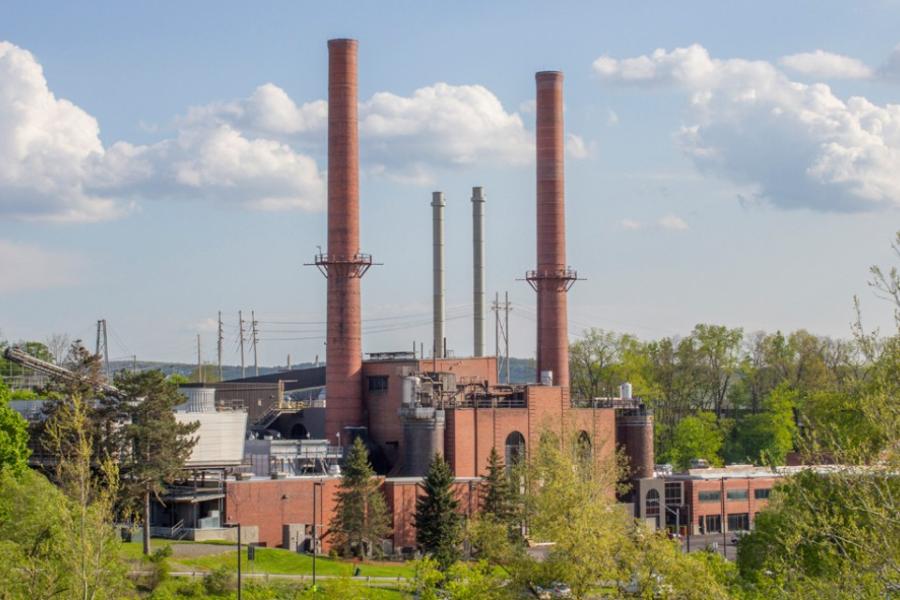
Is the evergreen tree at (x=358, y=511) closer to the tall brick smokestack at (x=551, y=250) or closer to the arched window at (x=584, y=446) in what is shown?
the arched window at (x=584, y=446)

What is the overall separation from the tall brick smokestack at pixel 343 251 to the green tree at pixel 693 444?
4177 centimetres

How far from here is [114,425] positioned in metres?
72.6

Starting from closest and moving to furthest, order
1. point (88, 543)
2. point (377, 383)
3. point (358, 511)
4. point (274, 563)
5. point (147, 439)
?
point (88, 543), point (147, 439), point (274, 563), point (358, 511), point (377, 383)

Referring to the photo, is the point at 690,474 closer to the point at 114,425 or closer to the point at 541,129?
the point at 541,129

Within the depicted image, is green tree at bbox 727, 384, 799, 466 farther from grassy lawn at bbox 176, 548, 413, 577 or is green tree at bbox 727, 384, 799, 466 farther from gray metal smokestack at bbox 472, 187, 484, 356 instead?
grassy lawn at bbox 176, 548, 413, 577

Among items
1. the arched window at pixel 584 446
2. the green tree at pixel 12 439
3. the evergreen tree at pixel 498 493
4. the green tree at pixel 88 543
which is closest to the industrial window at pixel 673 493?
the arched window at pixel 584 446

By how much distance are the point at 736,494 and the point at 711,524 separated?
318 centimetres

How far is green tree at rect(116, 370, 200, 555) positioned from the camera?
70688 millimetres

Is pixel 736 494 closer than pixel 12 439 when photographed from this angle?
No

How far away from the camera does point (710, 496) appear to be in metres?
103

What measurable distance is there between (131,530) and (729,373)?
2985 inches

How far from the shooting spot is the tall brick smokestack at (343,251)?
9256 centimetres

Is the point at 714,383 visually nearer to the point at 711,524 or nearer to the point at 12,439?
the point at 711,524

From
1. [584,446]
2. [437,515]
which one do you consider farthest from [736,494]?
[437,515]
